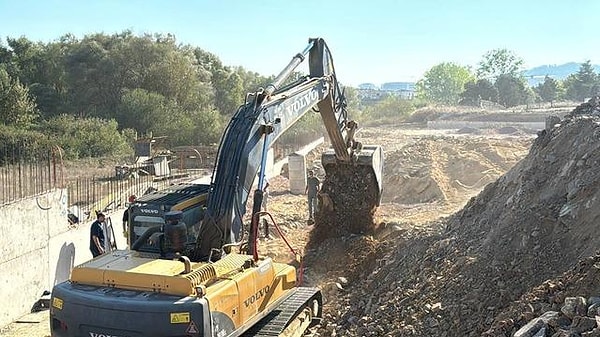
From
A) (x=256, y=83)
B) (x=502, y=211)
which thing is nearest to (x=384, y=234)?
(x=502, y=211)

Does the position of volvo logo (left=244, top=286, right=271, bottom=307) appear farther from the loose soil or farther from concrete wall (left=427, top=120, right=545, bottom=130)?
concrete wall (left=427, top=120, right=545, bottom=130)

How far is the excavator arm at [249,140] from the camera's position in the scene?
22.4 feet

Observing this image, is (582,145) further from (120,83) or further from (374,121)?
(374,121)

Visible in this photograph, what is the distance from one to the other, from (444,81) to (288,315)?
319ft

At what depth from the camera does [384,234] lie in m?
12.5

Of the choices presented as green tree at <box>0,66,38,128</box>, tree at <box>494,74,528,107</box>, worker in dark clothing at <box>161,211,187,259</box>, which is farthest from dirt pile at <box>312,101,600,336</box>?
tree at <box>494,74,528,107</box>

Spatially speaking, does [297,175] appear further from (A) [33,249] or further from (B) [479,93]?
(B) [479,93]

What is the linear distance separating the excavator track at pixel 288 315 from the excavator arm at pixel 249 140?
1034 millimetres

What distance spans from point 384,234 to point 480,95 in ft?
195

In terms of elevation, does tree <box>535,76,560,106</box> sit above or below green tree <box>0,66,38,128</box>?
above

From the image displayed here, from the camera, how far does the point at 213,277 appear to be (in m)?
6.21

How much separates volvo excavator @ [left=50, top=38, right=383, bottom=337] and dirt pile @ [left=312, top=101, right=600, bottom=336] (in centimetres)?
105

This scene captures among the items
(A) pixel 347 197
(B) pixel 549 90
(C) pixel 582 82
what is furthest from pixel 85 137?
(B) pixel 549 90

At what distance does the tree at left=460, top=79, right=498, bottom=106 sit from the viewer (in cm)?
6825
